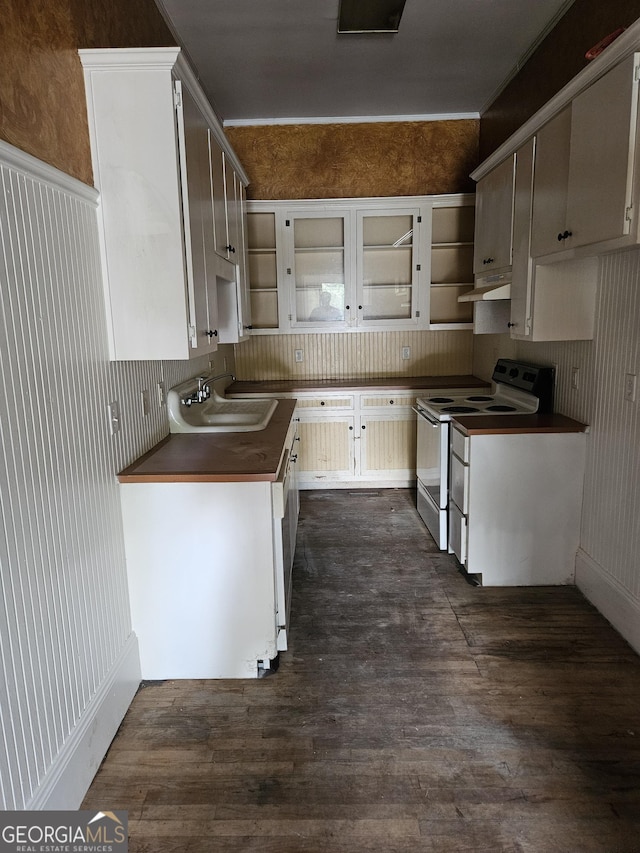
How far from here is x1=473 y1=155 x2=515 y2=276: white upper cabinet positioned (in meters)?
3.08

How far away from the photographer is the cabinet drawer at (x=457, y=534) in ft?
9.66

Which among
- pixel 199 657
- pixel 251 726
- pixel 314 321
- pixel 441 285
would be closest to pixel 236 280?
pixel 314 321

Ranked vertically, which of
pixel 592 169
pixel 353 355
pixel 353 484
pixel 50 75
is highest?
pixel 50 75

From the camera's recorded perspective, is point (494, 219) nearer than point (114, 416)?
No

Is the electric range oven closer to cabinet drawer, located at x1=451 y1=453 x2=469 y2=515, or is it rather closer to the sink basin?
cabinet drawer, located at x1=451 y1=453 x2=469 y2=515

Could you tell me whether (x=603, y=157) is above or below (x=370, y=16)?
below

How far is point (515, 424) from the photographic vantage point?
2.85 m

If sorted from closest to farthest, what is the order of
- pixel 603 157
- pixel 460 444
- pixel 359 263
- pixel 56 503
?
pixel 56 503 → pixel 603 157 → pixel 460 444 → pixel 359 263

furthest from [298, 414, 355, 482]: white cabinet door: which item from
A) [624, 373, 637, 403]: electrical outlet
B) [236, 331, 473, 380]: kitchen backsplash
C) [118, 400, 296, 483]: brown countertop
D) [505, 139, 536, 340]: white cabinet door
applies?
[624, 373, 637, 403]: electrical outlet

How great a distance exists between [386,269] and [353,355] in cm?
77

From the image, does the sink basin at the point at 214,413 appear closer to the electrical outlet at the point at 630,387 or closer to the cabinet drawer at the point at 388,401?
the cabinet drawer at the point at 388,401

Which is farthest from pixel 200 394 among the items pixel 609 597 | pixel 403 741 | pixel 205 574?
pixel 609 597

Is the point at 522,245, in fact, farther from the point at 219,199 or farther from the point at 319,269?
the point at 319,269

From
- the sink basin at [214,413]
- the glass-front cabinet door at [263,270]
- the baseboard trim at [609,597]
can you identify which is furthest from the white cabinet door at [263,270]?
the baseboard trim at [609,597]
